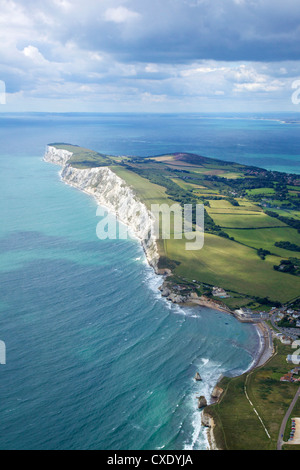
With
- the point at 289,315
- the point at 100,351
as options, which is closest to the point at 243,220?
the point at 289,315

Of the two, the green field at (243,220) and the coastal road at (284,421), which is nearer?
the coastal road at (284,421)

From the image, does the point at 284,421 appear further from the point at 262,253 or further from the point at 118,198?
the point at 118,198

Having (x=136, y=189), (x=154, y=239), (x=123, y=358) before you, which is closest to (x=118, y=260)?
(x=154, y=239)

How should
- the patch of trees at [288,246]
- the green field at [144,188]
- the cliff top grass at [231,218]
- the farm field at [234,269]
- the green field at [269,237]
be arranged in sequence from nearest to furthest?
the farm field at [234,269], the cliff top grass at [231,218], the green field at [269,237], the patch of trees at [288,246], the green field at [144,188]

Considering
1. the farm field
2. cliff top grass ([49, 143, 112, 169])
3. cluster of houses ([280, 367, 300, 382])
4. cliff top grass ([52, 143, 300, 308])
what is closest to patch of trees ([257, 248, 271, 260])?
cliff top grass ([52, 143, 300, 308])

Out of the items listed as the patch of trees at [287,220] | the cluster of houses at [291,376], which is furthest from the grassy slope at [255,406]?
the patch of trees at [287,220]

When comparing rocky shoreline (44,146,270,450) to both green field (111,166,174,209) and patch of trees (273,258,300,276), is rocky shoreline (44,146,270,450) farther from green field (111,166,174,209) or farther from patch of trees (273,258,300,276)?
patch of trees (273,258,300,276)

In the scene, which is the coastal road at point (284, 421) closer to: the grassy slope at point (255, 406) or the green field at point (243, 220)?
the grassy slope at point (255, 406)
